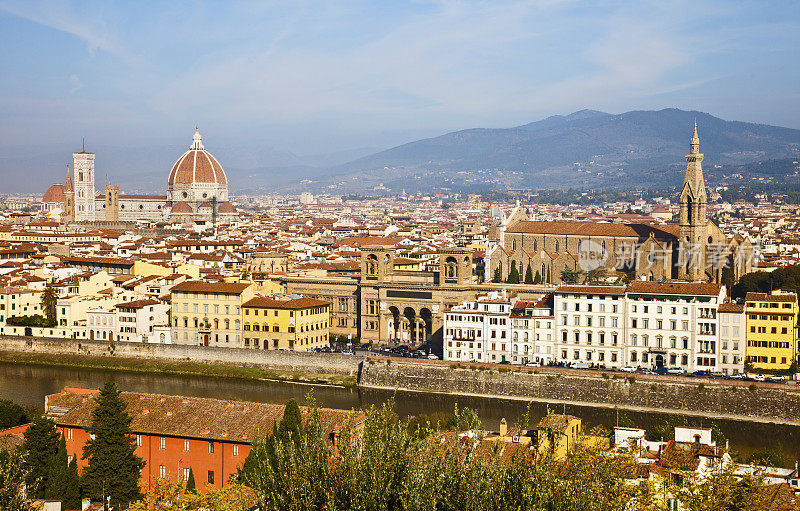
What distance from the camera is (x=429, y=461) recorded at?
35.7ft

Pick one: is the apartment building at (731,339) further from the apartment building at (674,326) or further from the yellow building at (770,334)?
the yellow building at (770,334)

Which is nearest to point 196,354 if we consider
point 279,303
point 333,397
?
point 279,303

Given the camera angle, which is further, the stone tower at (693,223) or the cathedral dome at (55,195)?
the cathedral dome at (55,195)

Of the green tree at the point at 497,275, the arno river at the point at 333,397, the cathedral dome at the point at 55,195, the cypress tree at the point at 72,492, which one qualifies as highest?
the cathedral dome at the point at 55,195

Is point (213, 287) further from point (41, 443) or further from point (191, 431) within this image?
point (41, 443)

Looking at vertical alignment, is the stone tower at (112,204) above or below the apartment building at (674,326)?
above

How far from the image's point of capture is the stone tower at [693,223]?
46.7 m

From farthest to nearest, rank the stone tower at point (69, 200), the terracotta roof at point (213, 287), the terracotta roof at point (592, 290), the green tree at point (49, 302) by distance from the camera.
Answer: the stone tower at point (69, 200) < the green tree at point (49, 302) < the terracotta roof at point (213, 287) < the terracotta roof at point (592, 290)

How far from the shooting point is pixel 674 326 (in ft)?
107

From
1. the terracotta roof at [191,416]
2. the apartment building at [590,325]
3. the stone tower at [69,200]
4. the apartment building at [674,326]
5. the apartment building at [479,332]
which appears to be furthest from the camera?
the stone tower at [69,200]

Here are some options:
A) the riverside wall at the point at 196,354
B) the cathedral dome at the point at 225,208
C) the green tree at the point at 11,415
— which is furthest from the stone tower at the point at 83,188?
the green tree at the point at 11,415

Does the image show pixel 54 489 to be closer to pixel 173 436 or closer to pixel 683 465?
pixel 173 436

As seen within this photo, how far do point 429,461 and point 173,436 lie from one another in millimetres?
11330

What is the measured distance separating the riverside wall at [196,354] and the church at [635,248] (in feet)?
50.1
